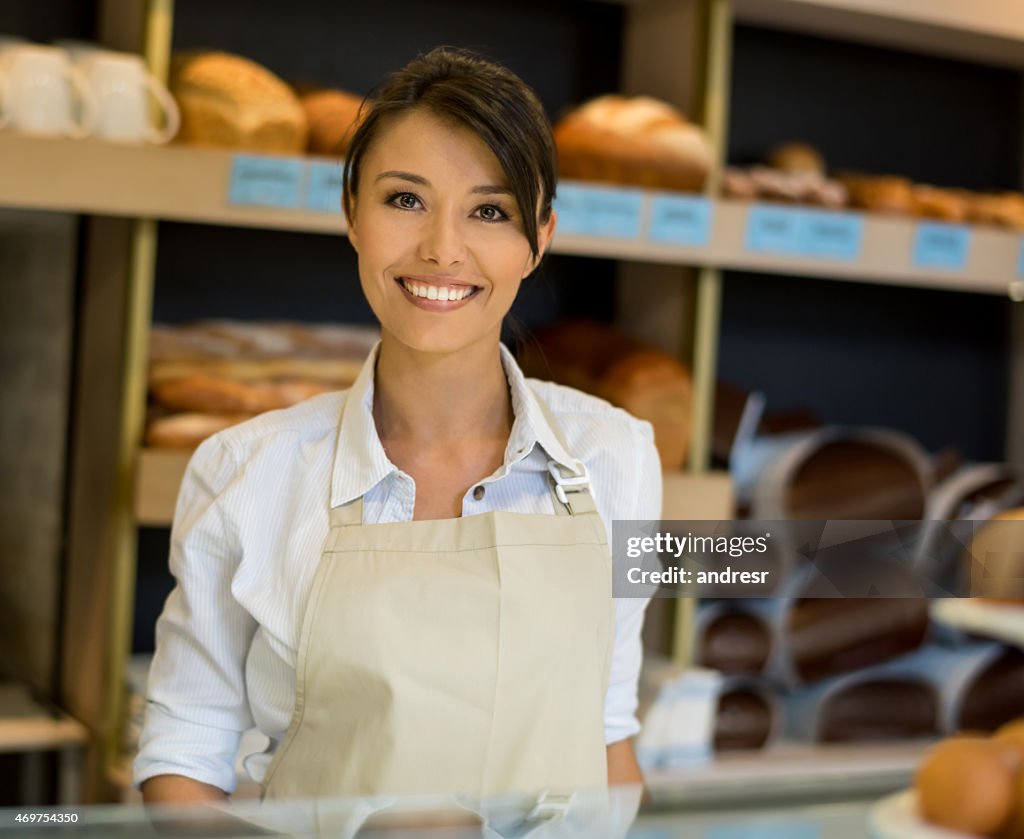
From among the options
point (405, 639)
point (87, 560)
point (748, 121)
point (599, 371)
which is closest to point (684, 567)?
point (405, 639)

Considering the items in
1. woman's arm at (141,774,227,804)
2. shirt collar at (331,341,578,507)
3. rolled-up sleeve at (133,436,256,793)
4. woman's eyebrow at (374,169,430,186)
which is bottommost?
woman's arm at (141,774,227,804)

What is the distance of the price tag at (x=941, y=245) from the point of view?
7.32 ft

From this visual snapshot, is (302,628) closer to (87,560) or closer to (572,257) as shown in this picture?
(87,560)

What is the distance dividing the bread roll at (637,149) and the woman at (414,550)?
0.87m

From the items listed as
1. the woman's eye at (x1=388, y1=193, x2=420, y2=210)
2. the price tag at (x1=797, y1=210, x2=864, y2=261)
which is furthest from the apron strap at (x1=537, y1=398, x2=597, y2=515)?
the price tag at (x1=797, y1=210, x2=864, y2=261)

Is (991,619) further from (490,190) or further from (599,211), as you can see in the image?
(599,211)

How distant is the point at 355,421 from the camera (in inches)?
46.3

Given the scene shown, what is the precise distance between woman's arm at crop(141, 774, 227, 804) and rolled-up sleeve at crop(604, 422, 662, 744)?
0.36 meters

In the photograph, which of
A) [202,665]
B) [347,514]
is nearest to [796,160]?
[347,514]

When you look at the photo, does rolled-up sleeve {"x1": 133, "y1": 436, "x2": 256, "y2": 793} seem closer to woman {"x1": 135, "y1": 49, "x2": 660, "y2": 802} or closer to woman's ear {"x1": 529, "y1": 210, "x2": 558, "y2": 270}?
woman {"x1": 135, "y1": 49, "x2": 660, "y2": 802}

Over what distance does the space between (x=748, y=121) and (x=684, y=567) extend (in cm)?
151

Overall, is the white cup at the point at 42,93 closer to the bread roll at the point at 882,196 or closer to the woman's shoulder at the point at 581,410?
the woman's shoulder at the point at 581,410

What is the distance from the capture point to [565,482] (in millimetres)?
1186

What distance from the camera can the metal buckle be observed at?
3.88ft
